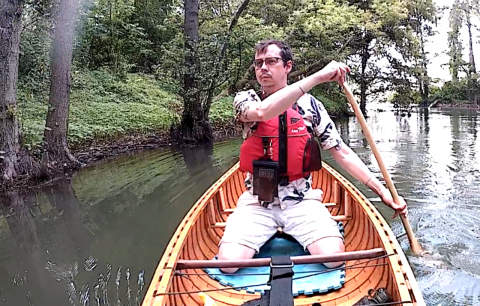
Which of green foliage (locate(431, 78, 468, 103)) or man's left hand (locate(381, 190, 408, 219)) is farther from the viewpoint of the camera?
green foliage (locate(431, 78, 468, 103))

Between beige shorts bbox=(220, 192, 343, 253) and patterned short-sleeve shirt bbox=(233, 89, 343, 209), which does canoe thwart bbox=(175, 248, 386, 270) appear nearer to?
beige shorts bbox=(220, 192, 343, 253)

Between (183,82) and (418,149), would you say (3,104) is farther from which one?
(418,149)

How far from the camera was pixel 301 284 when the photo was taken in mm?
2436

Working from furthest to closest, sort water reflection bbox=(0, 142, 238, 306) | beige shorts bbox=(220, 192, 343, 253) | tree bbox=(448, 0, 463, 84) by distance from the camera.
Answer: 1. tree bbox=(448, 0, 463, 84)
2. water reflection bbox=(0, 142, 238, 306)
3. beige shorts bbox=(220, 192, 343, 253)

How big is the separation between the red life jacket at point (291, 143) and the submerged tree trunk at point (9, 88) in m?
5.33

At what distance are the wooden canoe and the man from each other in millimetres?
175

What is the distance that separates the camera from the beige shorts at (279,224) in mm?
2557

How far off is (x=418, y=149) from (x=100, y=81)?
9.19 meters

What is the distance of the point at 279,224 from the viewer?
273 centimetres

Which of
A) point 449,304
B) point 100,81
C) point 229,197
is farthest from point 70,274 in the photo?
point 100,81

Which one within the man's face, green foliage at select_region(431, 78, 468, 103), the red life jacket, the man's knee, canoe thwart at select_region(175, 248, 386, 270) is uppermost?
green foliage at select_region(431, 78, 468, 103)

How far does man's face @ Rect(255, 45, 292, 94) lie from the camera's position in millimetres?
2451

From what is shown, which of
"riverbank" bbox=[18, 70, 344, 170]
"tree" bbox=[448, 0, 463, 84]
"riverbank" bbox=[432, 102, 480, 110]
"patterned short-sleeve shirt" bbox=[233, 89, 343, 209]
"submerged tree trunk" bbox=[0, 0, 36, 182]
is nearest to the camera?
"patterned short-sleeve shirt" bbox=[233, 89, 343, 209]

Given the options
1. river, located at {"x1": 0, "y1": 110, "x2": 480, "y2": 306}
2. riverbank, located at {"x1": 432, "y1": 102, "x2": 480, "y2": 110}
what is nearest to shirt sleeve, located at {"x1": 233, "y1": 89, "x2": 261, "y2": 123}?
river, located at {"x1": 0, "y1": 110, "x2": 480, "y2": 306}
